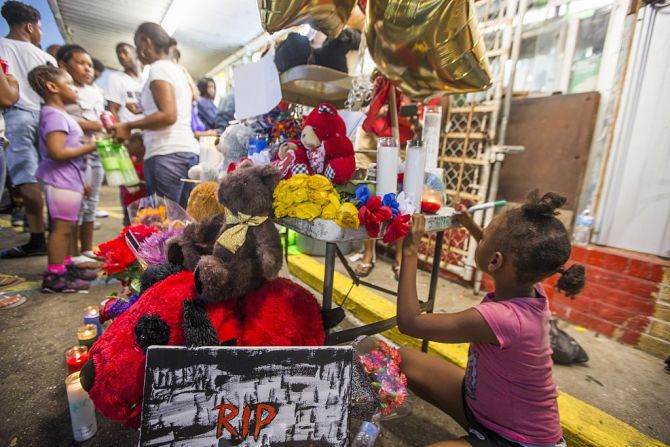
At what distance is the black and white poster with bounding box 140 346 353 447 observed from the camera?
79 cm

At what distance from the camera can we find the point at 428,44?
106 cm

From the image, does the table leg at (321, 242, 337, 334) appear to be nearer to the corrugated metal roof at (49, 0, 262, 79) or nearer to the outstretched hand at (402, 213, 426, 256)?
the outstretched hand at (402, 213, 426, 256)

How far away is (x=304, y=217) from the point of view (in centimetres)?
91

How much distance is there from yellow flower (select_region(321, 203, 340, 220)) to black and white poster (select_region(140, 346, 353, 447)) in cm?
38

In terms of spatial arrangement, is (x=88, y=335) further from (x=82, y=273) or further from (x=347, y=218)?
(x=347, y=218)

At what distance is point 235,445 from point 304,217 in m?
0.66

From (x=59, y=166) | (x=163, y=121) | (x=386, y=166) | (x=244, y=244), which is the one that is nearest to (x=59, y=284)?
(x=59, y=166)

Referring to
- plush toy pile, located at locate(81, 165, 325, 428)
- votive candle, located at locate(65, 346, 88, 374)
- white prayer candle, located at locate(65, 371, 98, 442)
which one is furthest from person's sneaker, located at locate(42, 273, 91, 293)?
plush toy pile, located at locate(81, 165, 325, 428)

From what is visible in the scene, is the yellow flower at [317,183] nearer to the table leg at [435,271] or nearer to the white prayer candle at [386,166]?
the white prayer candle at [386,166]

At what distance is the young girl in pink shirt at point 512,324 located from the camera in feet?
3.08

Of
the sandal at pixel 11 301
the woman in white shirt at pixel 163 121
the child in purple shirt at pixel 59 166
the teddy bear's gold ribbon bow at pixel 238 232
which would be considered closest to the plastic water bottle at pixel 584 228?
the teddy bear's gold ribbon bow at pixel 238 232

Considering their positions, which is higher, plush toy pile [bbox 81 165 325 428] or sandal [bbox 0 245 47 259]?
plush toy pile [bbox 81 165 325 428]


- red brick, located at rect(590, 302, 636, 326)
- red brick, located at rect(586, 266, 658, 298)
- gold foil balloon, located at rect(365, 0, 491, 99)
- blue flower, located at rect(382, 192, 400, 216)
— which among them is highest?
gold foil balloon, located at rect(365, 0, 491, 99)

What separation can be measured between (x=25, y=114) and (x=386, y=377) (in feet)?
11.7
